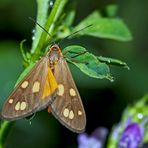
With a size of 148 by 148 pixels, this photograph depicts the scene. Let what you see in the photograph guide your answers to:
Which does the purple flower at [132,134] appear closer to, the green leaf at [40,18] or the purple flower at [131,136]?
the purple flower at [131,136]

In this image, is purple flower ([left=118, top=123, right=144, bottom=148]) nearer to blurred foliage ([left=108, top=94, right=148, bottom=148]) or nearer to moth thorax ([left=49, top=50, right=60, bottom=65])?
blurred foliage ([left=108, top=94, right=148, bottom=148])

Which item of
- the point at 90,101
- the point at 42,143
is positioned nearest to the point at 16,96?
the point at 42,143

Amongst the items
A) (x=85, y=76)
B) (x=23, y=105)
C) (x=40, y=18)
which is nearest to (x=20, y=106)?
(x=23, y=105)

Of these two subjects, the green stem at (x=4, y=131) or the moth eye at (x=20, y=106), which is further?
the green stem at (x=4, y=131)

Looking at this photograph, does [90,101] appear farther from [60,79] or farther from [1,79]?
[60,79]

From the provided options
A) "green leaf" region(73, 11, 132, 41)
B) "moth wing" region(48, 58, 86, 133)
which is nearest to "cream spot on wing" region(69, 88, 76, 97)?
"moth wing" region(48, 58, 86, 133)

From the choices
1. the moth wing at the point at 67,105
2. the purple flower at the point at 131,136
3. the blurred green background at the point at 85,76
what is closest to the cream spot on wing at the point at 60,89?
the moth wing at the point at 67,105
